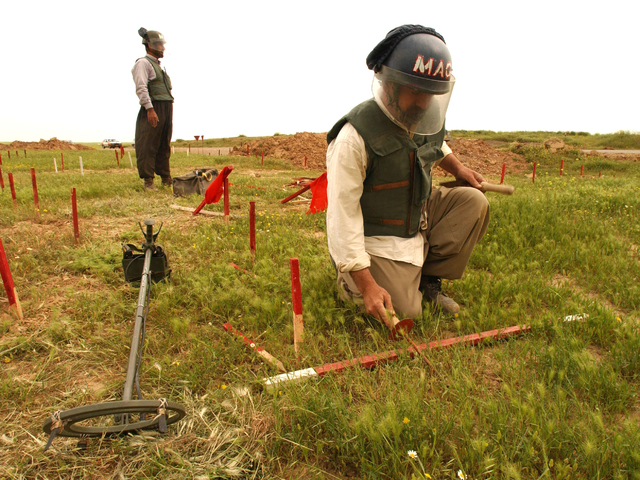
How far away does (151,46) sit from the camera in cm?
729

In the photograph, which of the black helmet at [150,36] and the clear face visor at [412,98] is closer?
the clear face visor at [412,98]

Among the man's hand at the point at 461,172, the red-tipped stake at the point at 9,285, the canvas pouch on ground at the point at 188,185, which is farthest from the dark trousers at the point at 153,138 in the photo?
the man's hand at the point at 461,172

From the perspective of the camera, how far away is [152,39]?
7234mm

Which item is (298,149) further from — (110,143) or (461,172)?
(110,143)

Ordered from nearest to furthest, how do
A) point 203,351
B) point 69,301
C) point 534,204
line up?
1. point 203,351
2. point 69,301
3. point 534,204

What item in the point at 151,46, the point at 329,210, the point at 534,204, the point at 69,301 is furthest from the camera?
the point at 151,46

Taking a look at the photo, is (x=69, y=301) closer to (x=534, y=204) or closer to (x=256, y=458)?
(x=256, y=458)

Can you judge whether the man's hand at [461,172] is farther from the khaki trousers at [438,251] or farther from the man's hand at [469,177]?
the khaki trousers at [438,251]

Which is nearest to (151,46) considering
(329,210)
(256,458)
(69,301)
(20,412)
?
(69,301)

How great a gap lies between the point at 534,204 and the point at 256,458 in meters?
4.89

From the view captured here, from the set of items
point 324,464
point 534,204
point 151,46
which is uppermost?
point 151,46

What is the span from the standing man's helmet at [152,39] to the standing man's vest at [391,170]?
5892 mm

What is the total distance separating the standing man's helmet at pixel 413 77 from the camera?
7.60ft

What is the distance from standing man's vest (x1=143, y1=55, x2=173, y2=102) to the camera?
7391 millimetres
